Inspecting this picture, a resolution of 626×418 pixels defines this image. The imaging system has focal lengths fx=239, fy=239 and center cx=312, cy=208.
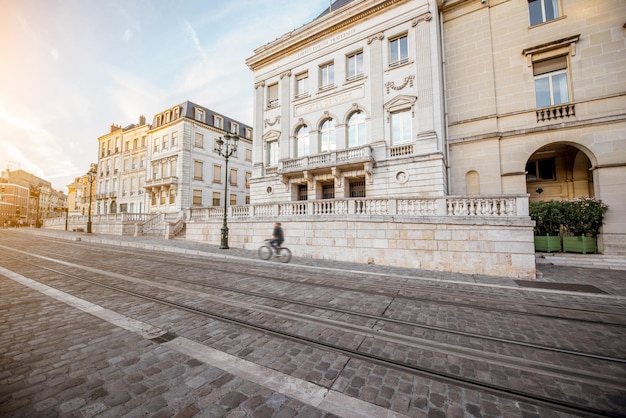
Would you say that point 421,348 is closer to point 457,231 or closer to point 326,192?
point 457,231

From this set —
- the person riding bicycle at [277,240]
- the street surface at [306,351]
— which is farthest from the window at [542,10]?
the person riding bicycle at [277,240]

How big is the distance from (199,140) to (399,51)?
24.4 m

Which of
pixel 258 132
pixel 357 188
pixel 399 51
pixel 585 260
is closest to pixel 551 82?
pixel 399 51

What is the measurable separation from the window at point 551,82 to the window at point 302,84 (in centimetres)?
1388

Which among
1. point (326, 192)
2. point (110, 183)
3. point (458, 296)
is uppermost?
point (110, 183)

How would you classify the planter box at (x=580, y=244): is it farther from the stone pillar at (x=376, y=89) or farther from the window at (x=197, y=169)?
the window at (x=197, y=169)

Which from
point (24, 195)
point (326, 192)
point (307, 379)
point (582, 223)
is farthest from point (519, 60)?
point (24, 195)

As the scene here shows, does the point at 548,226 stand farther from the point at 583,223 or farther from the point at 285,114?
the point at 285,114

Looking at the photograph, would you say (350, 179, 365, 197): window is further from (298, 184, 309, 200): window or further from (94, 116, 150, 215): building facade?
(94, 116, 150, 215): building facade

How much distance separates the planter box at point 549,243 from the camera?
10500mm

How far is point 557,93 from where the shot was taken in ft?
40.8

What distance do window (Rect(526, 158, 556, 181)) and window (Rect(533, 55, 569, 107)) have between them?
10.3 ft

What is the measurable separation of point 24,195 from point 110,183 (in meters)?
68.6

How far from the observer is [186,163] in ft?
92.6
